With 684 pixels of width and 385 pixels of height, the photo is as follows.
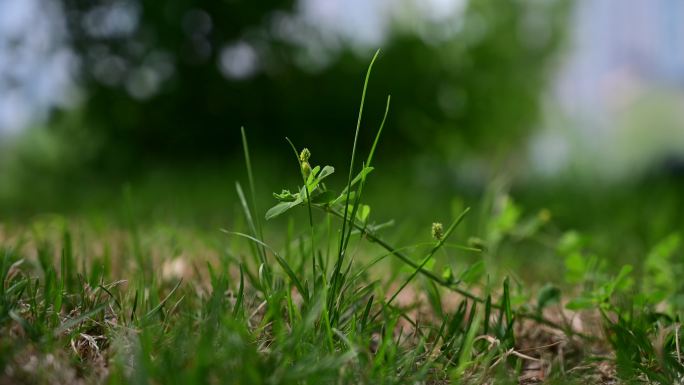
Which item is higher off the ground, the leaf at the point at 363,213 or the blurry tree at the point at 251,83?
the leaf at the point at 363,213

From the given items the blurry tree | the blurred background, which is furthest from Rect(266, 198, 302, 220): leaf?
the blurry tree

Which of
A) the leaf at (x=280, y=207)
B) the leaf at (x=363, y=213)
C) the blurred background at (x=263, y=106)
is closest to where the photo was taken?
the leaf at (x=280, y=207)

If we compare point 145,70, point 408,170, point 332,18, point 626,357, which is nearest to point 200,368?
point 626,357

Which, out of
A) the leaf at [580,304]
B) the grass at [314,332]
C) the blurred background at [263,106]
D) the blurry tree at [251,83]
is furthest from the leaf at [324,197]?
the blurry tree at [251,83]

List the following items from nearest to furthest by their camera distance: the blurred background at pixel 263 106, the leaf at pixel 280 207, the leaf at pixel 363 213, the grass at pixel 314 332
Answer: the grass at pixel 314 332 → the leaf at pixel 280 207 → the leaf at pixel 363 213 → the blurred background at pixel 263 106

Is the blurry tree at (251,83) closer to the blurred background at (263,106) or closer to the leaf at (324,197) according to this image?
Result: the blurred background at (263,106)

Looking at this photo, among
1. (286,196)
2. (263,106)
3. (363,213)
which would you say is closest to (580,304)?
(363,213)

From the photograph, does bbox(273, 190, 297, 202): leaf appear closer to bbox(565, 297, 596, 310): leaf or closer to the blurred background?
bbox(565, 297, 596, 310): leaf

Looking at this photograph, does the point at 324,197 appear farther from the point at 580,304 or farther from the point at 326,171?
the point at 580,304
